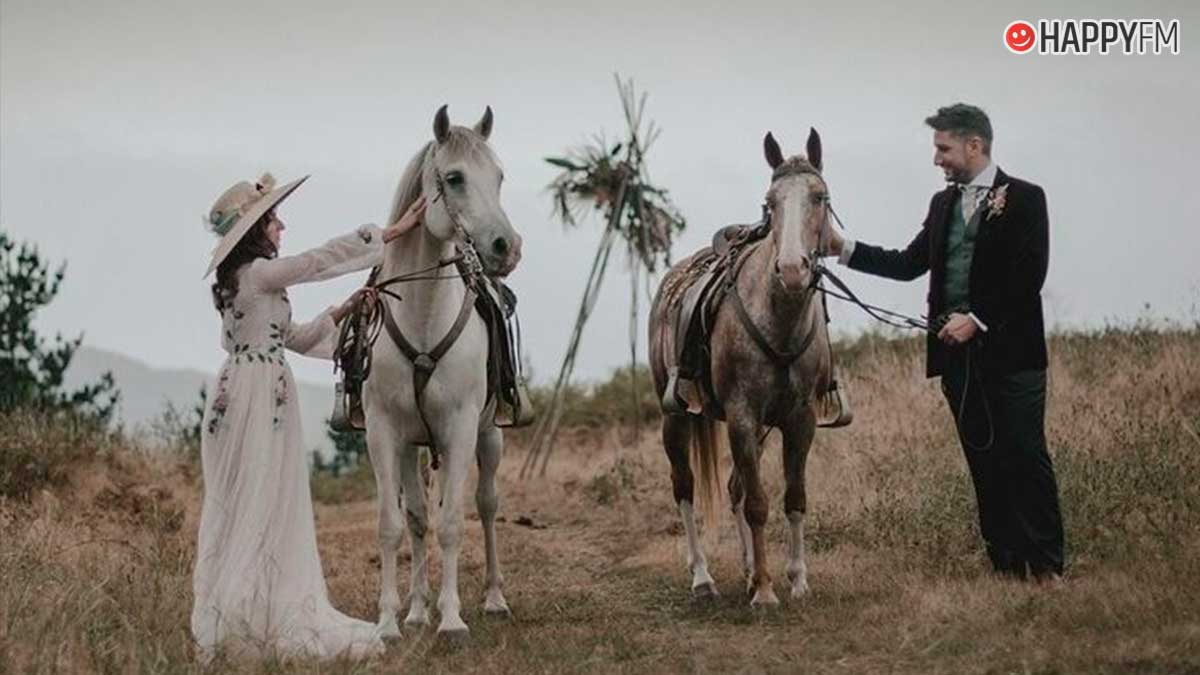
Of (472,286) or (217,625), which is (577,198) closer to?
(472,286)

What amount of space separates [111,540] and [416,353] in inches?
188

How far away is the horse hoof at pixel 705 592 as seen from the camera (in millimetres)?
8805

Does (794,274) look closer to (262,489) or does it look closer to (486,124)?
(486,124)

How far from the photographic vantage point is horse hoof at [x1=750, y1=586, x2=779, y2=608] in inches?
318

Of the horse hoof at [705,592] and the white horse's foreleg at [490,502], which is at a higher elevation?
the white horse's foreleg at [490,502]

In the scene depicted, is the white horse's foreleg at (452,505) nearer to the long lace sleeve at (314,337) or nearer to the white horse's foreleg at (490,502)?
the long lace sleeve at (314,337)

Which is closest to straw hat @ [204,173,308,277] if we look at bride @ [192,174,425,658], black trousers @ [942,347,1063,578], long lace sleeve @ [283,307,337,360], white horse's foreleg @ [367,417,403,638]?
bride @ [192,174,425,658]

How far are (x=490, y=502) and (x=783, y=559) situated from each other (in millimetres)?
2634

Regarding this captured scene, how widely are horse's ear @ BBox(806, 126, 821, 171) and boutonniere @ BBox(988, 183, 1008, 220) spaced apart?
3.11 ft

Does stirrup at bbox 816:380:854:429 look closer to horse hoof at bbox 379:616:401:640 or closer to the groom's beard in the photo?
the groom's beard

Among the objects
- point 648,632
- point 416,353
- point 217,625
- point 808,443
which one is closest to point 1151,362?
point 808,443

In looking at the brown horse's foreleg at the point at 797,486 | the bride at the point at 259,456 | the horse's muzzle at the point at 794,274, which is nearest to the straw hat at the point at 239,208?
the bride at the point at 259,456

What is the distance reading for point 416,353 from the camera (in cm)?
731

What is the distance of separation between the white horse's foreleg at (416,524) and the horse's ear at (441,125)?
170 centimetres
